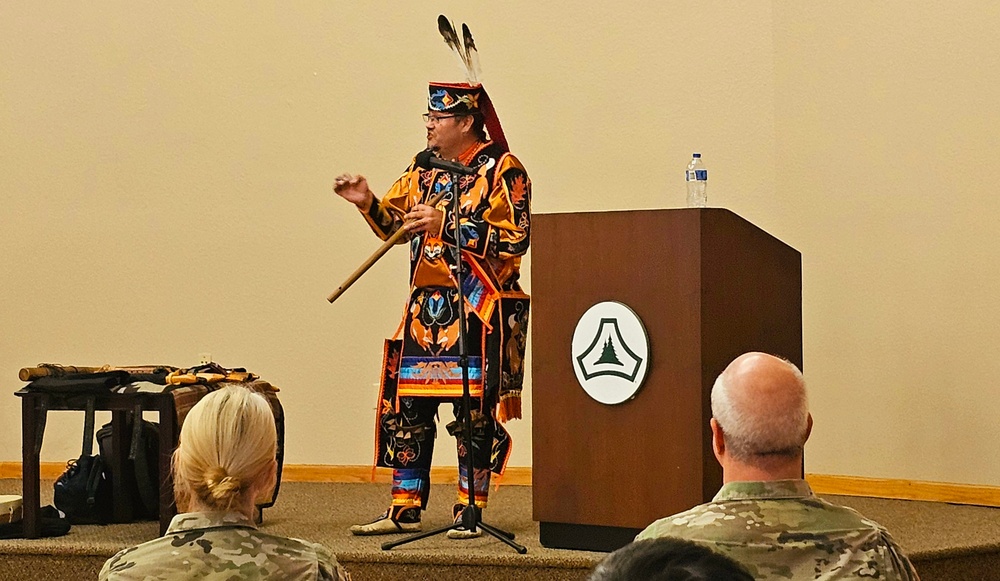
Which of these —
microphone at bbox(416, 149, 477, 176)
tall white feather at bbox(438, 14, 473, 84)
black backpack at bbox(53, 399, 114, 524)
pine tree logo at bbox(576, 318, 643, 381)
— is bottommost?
black backpack at bbox(53, 399, 114, 524)

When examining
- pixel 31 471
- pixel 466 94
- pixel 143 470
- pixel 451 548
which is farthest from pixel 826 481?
pixel 31 471

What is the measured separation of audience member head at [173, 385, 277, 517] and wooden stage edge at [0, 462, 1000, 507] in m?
2.21

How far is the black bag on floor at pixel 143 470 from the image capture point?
415cm

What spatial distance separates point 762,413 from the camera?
6.41ft

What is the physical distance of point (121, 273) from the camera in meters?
5.93

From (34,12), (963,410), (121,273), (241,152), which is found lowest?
(963,410)

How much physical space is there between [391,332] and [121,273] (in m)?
1.34

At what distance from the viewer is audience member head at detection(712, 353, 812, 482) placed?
1937mm

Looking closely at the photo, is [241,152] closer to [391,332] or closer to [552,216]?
[391,332]

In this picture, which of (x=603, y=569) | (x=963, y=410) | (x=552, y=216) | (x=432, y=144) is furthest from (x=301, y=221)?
(x=603, y=569)

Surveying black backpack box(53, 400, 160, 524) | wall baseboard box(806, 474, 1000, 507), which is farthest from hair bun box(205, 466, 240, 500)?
wall baseboard box(806, 474, 1000, 507)

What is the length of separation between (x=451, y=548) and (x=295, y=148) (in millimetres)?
2902

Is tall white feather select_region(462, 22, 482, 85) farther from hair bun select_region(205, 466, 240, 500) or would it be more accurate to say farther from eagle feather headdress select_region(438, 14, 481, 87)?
hair bun select_region(205, 466, 240, 500)

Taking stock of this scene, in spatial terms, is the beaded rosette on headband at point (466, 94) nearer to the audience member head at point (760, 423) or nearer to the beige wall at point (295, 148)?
the beige wall at point (295, 148)
